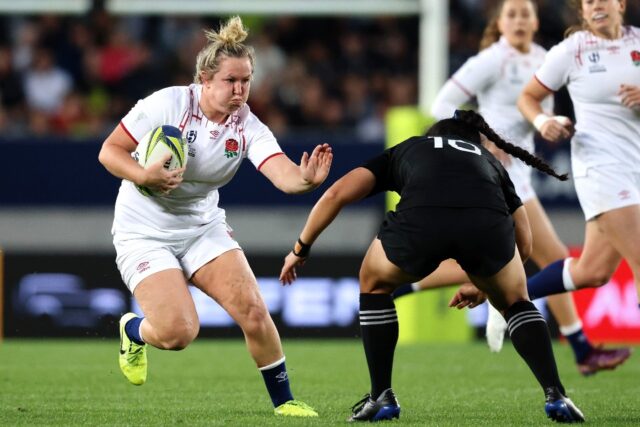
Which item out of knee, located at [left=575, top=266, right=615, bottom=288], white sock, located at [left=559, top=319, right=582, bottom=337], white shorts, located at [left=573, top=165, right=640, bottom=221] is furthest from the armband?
white sock, located at [left=559, top=319, right=582, bottom=337]

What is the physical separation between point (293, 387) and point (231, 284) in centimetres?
180

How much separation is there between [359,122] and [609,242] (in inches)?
298

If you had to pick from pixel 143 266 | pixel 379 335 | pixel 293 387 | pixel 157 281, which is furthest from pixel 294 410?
pixel 293 387

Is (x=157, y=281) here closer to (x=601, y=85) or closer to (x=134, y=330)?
(x=134, y=330)

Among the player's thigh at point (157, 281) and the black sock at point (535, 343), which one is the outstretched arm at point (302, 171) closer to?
the player's thigh at point (157, 281)

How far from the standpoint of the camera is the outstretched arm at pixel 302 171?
574cm

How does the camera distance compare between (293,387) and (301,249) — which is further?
(293,387)

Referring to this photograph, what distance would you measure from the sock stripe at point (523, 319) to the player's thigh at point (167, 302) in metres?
1.56

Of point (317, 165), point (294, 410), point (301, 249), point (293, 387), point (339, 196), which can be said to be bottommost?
point (293, 387)

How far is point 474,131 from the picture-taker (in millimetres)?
5914

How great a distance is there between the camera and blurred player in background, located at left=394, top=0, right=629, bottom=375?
28.2 ft

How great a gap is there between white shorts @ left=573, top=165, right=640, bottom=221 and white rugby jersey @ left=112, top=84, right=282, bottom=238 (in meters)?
2.15

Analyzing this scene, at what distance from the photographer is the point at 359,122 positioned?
590 inches

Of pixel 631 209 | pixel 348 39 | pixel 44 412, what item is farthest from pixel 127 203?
pixel 348 39
